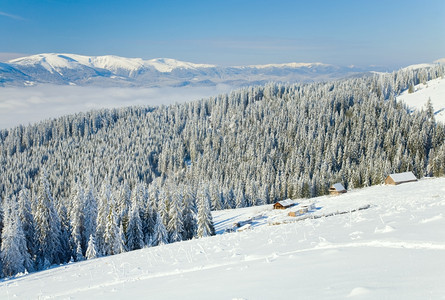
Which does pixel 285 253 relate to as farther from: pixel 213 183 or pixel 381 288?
pixel 213 183

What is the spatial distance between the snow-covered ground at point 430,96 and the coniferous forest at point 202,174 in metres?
8.85

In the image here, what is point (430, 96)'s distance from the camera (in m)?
176

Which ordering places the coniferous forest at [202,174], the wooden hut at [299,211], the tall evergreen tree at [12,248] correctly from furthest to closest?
the wooden hut at [299,211], the coniferous forest at [202,174], the tall evergreen tree at [12,248]

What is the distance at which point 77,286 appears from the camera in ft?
52.2

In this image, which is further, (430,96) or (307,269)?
(430,96)

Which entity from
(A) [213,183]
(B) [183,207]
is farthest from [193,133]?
(B) [183,207]

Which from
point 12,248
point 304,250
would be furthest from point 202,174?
point 304,250

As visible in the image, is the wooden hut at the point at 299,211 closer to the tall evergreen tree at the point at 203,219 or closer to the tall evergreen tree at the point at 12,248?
the tall evergreen tree at the point at 203,219

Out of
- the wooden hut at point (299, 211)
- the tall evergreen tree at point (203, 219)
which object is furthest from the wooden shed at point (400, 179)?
the tall evergreen tree at point (203, 219)

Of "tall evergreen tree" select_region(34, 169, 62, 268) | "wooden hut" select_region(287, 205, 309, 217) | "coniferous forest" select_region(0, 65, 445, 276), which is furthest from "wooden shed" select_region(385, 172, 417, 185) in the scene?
"tall evergreen tree" select_region(34, 169, 62, 268)

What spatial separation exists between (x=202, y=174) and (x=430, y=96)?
14361 centimetres

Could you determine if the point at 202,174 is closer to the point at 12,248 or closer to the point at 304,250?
the point at 12,248

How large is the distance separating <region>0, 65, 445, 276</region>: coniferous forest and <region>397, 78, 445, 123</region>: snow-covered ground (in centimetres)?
885

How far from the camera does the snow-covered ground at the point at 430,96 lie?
521 ft
